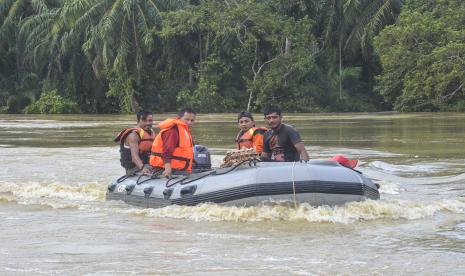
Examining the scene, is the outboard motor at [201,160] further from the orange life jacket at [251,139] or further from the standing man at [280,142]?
the standing man at [280,142]

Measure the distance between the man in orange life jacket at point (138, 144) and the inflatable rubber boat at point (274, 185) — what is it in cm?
104

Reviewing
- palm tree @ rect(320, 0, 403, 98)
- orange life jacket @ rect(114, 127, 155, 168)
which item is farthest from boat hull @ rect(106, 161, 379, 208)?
palm tree @ rect(320, 0, 403, 98)

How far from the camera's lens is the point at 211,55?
35.1m

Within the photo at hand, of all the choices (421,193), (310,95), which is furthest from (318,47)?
(421,193)

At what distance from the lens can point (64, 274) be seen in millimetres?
5758

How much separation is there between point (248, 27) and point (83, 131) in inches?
491

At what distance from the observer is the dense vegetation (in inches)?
1303

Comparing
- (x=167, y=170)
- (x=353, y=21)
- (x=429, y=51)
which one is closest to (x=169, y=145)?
(x=167, y=170)

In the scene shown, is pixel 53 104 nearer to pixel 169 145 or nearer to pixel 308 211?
pixel 169 145

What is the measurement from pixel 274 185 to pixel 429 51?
21312mm

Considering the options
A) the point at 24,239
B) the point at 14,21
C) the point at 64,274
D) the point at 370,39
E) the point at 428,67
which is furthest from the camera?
the point at 14,21

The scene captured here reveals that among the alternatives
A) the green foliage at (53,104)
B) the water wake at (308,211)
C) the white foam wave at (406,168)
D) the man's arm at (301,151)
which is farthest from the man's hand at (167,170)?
the green foliage at (53,104)

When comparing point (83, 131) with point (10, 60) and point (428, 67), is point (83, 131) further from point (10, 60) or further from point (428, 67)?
point (10, 60)

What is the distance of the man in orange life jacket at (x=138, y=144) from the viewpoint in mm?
9398
